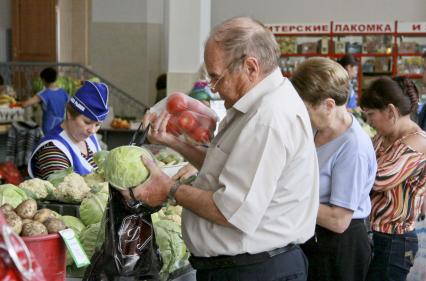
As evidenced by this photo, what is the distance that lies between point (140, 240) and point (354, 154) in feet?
3.29

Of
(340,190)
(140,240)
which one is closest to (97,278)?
(140,240)

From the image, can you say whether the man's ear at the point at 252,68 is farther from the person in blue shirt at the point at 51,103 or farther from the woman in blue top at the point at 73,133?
the person in blue shirt at the point at 51,103

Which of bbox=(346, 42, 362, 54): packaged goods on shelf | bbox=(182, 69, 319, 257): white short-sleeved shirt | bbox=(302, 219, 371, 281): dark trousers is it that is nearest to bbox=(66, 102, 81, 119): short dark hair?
bbox=(302, 219, 371, 281): dark trousers

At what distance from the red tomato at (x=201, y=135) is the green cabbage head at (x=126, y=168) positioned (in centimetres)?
37

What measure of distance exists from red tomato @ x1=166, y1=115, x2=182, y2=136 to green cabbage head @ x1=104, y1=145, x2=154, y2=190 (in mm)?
317

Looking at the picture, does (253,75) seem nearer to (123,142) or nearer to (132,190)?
(132,190)

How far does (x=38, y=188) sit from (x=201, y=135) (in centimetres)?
99

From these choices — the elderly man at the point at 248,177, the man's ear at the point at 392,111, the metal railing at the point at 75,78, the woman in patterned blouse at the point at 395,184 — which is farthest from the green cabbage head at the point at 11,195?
the metal railing at the point at 75,78

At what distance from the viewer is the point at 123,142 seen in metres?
10.2

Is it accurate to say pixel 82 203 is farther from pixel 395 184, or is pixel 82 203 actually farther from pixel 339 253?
pixel 395 184

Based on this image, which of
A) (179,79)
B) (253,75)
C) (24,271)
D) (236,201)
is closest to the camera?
(24,271)

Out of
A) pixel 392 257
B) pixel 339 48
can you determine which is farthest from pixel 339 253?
pixel 339 48

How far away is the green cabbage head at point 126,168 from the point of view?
7.60 ft

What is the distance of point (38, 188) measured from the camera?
3379 millimetres
